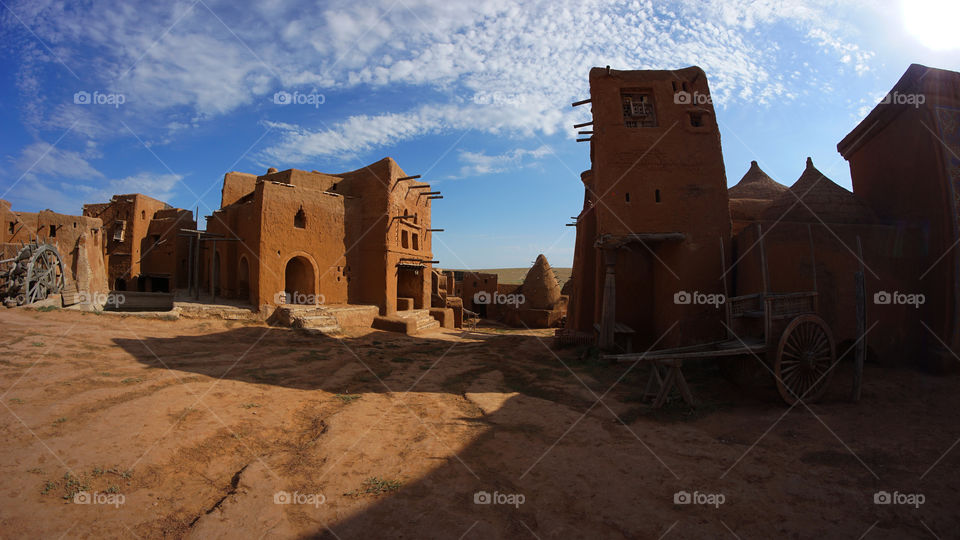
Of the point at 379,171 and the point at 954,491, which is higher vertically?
the point at 379,171

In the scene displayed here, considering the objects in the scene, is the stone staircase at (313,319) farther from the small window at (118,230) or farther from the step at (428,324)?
the small window at (118,230)

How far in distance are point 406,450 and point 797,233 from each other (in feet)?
28.9

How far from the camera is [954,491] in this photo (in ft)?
14.5

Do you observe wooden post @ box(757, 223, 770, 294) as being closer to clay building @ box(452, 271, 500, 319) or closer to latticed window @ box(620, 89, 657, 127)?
latticed window @ box(620, 89, 657, 127)

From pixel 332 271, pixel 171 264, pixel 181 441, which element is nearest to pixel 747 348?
pixel 181 441

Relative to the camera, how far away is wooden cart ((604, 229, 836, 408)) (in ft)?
22.7

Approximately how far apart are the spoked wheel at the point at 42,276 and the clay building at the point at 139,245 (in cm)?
590

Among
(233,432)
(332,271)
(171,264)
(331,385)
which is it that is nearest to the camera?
(233,432)

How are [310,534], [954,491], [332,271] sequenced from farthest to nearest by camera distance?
[332,271] < [954,491] < [310,534]

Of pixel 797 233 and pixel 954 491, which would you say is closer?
pixel 954 491

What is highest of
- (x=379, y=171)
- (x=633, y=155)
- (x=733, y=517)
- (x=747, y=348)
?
(x=379, y=171)

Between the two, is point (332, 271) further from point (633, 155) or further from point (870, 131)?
point (870, 131)

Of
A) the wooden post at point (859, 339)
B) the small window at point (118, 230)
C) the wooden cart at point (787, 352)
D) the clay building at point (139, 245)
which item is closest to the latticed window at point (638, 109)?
the wooden cart at point (787, 352)

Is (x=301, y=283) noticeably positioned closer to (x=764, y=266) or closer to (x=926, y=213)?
(x=764, y=266)
